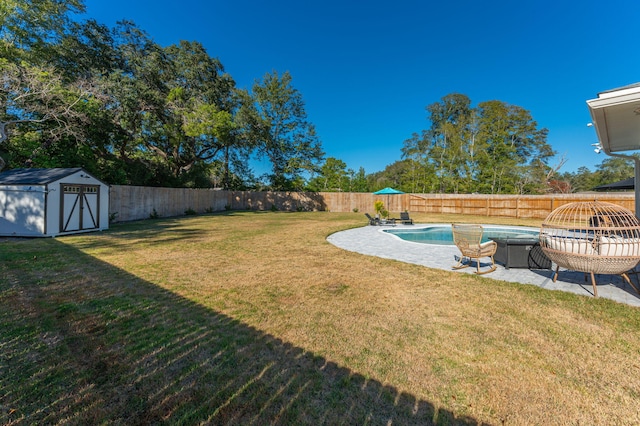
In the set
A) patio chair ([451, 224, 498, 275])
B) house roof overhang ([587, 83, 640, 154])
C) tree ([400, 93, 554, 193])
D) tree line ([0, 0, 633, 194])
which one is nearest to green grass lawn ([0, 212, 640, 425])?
patio chair ([451, 224, 498, 275])

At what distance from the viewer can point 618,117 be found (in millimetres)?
4602

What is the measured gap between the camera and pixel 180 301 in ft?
12.1

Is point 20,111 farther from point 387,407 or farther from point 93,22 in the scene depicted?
point 387,407

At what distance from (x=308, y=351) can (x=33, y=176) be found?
12.3 m

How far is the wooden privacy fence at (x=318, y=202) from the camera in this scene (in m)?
15.2

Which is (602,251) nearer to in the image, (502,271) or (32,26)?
(502,271)

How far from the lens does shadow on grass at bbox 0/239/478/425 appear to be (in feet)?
5.79

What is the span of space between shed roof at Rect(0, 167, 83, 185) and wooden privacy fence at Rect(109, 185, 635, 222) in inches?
145

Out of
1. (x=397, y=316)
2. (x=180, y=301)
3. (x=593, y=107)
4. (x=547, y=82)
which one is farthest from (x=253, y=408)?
(x=547, y=82)

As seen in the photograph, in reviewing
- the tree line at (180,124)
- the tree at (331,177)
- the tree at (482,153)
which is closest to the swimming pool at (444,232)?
the tree line at (180,124)

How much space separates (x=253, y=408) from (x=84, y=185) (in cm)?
1219

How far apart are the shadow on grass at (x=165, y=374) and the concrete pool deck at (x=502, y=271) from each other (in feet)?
13.1

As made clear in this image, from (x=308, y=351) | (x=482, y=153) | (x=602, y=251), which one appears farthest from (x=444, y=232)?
(x=482, y=153)

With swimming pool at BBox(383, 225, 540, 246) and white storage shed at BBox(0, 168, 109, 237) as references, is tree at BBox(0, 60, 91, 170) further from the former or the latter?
swimming pool at BBox(383, 225, 540, 246)
